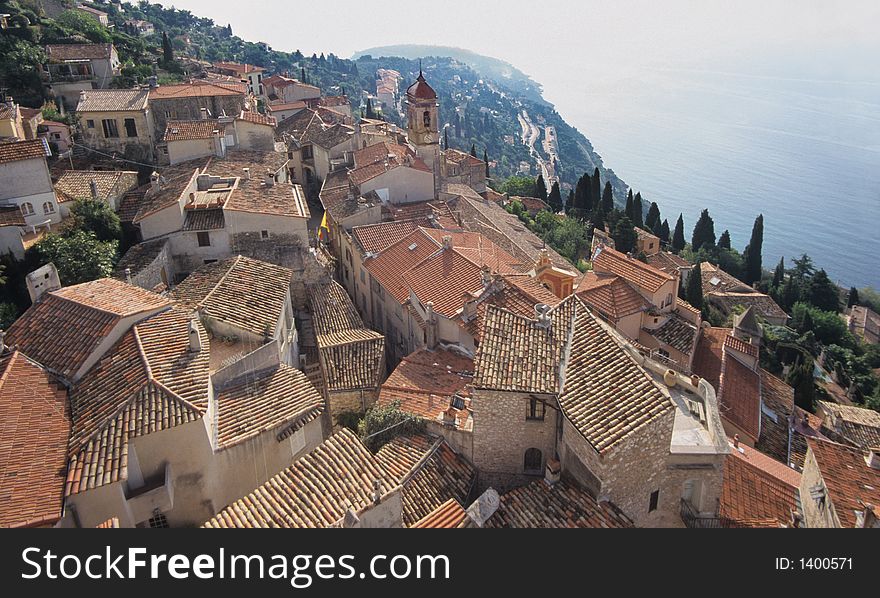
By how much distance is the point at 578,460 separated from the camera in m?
13.7

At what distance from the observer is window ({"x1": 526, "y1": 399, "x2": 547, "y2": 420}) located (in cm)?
1455

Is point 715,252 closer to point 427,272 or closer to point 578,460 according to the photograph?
point 427,272

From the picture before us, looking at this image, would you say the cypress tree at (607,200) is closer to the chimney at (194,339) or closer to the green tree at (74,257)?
the green tree at (74,257)

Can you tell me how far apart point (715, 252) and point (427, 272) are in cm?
5794

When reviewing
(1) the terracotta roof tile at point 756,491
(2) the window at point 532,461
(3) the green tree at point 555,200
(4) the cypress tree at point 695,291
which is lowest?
(4) the cypress tree at point 695,291

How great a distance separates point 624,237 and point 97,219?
41.1 meters

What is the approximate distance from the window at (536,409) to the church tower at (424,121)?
29.1 m

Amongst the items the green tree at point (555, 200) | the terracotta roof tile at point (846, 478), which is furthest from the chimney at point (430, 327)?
the green tree at point (555, 200)

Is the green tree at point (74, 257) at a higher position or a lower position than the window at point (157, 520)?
higher

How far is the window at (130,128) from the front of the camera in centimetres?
3641

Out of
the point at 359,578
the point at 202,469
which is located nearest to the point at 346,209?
the point at 202,469

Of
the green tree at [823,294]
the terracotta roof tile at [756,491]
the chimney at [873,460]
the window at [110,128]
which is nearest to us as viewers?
the chimney at [873,460]

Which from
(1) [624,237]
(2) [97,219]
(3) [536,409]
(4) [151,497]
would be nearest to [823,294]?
(1) [624,237]

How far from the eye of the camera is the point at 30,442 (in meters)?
13.1
